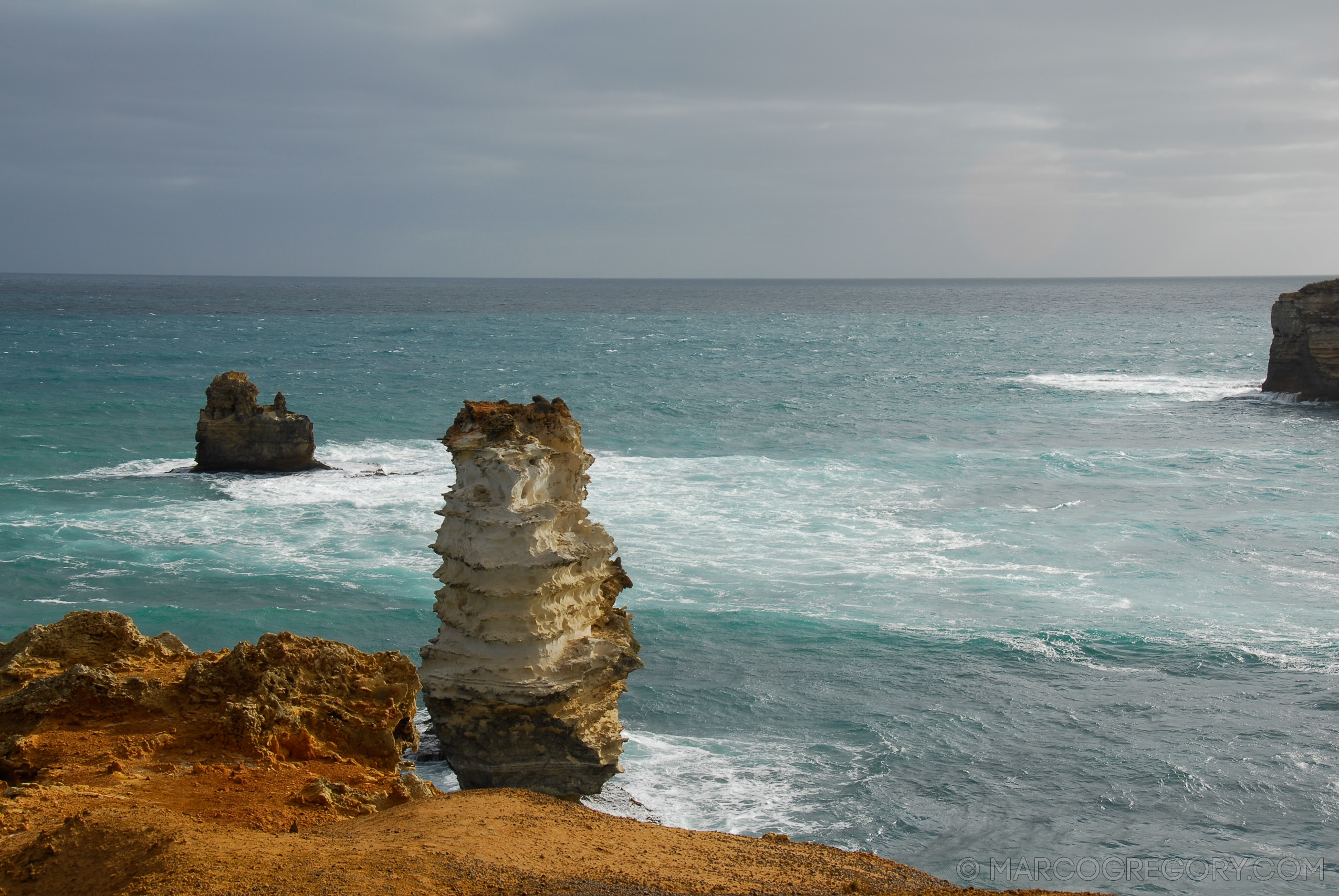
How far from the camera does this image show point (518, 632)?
10766 mm

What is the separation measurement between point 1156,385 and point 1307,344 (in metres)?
11.6

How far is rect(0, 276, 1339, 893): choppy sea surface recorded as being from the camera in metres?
12.9

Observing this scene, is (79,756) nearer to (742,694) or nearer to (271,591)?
(742,694)

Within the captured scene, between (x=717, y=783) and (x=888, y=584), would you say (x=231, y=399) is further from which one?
(x=717, y=783)

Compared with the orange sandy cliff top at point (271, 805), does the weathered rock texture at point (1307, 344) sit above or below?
above

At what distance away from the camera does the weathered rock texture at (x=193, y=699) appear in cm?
822

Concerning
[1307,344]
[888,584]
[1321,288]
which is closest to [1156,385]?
[1307,344]

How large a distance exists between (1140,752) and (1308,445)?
97.9ft

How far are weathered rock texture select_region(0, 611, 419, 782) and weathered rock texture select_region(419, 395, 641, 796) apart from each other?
1.26 meters

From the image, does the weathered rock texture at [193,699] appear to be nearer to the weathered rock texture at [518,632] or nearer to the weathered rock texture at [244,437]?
the weathered rock texture at [518,632]

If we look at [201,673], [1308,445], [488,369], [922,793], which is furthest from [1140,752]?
[488,369]

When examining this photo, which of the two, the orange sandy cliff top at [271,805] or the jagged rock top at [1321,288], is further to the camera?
the jagged rock top at [1321,288]

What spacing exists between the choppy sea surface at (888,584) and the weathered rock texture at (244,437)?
103cm

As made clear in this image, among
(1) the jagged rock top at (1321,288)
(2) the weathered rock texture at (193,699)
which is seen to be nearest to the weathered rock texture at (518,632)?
(2) the weathered rock texture at (193,699)
